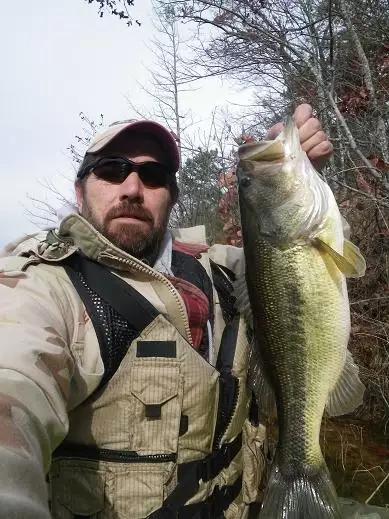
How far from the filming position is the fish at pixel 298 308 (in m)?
2.27

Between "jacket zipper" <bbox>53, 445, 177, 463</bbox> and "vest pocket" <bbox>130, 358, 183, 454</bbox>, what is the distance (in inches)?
1.1

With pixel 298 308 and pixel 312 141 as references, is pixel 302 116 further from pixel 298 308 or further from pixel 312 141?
pixel 298 308

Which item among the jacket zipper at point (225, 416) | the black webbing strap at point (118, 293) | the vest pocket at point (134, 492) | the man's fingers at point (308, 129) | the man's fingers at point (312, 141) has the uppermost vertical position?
the man's fingers at point (308, 129)

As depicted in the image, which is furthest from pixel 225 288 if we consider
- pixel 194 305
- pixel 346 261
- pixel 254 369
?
pixel 346 261

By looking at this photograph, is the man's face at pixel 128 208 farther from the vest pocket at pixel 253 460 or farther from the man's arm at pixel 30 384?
the vest pocket at pixel 253 460

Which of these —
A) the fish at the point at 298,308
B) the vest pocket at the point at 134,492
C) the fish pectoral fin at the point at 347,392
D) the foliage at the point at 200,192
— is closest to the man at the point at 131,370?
the vest pocket at the point at 134,492

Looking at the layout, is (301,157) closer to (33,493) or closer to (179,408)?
(179,408)

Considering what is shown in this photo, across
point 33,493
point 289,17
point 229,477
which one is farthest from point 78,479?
point 289,17

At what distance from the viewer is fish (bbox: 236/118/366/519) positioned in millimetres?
2270

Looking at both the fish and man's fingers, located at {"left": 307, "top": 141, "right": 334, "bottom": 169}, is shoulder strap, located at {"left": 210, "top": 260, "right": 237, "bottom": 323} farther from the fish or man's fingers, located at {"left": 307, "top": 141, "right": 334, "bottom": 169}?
man's fingers, located at {"left": 307, "top": 141, "right": 334, "bottom": 169}

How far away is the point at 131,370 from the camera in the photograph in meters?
2.23

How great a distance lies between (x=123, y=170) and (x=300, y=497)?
1769 mm

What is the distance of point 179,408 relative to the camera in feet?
7.39

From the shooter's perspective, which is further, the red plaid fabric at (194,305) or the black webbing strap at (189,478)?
the red plaid fabric at (194,305)
